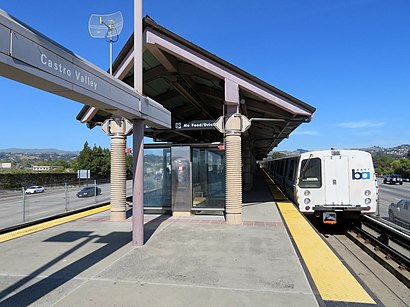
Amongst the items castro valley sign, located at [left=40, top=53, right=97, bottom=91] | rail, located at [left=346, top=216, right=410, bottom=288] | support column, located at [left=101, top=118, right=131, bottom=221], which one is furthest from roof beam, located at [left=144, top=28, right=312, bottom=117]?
castro valley sign, located at [left=40, top=53, right=97, bottom=91]

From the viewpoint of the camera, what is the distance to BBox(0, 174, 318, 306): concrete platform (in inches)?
167

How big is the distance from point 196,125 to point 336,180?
5059 mm

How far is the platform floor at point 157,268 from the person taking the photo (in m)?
4.25

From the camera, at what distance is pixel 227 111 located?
999 cm

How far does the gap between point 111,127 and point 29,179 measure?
47367 mm

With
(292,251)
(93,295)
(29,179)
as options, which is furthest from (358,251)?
(29,179)

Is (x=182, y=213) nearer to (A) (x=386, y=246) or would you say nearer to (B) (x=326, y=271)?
(A) (x=386, y=246)

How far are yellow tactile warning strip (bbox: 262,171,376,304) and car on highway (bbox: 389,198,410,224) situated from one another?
6.28 meters

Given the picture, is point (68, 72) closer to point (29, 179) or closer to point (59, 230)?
point (59, 230)

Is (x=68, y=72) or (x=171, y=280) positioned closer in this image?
(x=68, y=72)

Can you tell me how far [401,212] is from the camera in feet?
42.7

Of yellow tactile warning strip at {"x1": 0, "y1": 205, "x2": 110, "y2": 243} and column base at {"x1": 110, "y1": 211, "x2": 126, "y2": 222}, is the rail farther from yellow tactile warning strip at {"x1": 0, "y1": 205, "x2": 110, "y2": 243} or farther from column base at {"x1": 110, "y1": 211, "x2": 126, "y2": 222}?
yellow tactile warning strip at {"x1": 0, "y1": 205, "x2": 110, "y2": 243}

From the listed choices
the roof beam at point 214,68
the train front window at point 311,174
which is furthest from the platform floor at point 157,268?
the roof beam at point 214,68

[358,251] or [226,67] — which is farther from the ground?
[226,67]
